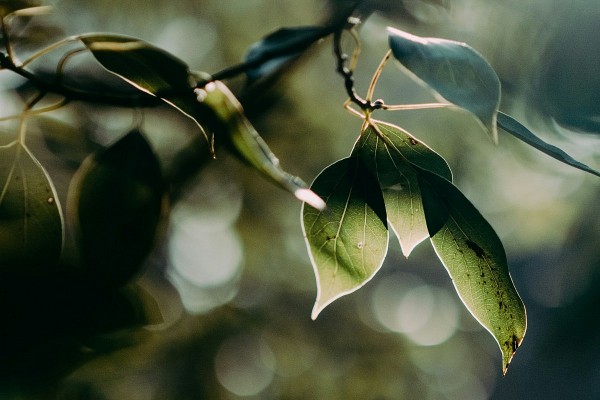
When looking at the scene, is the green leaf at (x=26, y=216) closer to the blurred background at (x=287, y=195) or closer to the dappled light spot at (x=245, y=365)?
the blurred background at (x=287, y=195)

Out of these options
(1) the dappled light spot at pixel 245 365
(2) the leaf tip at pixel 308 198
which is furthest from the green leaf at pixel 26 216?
(1) the dappled light spot at pixel 245 365

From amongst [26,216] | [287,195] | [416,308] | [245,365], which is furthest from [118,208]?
[416,308]

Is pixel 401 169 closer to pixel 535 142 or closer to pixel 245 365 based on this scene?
pixel 535 142

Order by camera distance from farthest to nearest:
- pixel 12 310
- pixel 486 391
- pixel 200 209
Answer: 1. pixel 486 391
2. pixel 200 209
3. pixel 12 310

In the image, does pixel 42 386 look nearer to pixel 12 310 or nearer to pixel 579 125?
pixel 12 310

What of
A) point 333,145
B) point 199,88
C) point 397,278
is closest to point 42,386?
point 199,88

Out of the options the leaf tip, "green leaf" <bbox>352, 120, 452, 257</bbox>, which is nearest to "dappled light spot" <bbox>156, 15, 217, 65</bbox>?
"green leaf" <bbox>352, 120, 452, 257</bbox>

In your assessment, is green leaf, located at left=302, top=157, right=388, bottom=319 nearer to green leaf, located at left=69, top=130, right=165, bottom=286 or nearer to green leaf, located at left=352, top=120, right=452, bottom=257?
green leaf, located at left=352, top=120, right=452, bottom=257
